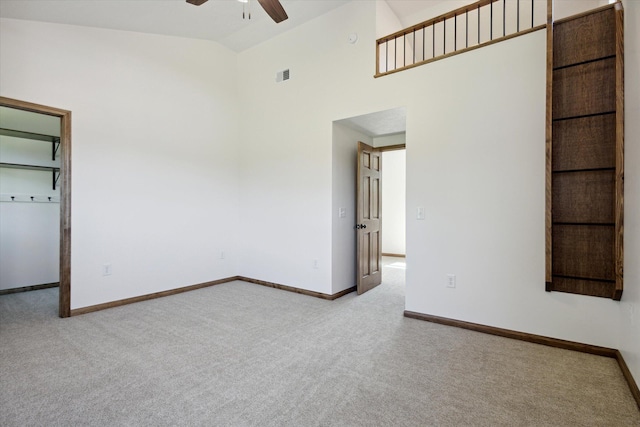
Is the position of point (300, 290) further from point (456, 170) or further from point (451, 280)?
point (456, 170)

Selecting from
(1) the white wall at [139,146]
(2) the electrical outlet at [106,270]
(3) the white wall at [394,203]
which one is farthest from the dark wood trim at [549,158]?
(3) the white wall at [394,203]

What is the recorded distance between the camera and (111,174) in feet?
11.9

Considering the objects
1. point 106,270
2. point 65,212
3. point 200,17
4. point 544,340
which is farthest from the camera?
point 200,17

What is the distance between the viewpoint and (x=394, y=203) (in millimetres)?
8039

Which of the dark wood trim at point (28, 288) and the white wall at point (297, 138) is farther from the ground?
the white wall at point (297, 138)

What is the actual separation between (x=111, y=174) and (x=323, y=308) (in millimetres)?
A: 2880

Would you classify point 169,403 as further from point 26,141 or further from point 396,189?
point 396,189

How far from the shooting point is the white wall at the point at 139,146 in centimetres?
326

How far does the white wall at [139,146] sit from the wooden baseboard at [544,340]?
310cm

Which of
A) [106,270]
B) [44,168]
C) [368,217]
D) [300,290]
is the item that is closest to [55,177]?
[44,168]

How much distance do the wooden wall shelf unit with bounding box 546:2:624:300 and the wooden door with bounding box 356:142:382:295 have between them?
6.94ft

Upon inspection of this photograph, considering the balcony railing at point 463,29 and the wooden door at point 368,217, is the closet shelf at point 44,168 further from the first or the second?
the balcony railing at point 463,29

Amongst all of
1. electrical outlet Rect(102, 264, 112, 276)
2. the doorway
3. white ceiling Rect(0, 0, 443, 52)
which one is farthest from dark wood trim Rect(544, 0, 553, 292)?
electrical outlet Rect(102, 264, 112, 276)

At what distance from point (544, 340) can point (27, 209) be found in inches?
242
